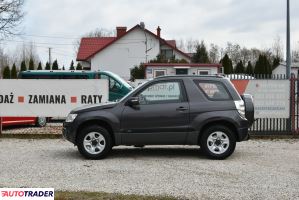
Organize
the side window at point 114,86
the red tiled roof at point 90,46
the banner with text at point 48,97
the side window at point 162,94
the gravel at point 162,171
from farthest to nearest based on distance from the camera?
1. the red tiled roof at point 90,46
2. the side window at point 114,86
3. the banner with text at point 48,97
4. the side window at point 162,94
5. the gravel at point 162,171

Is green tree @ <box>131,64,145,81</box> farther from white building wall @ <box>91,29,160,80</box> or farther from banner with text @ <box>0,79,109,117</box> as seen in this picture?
banner with text @ <box>0,79,109,117</box>

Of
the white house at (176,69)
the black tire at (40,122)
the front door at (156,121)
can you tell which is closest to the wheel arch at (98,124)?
the front door at (156,121)

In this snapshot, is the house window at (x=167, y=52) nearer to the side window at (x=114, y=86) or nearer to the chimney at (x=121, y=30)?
the chimney at (x=121, y=30)

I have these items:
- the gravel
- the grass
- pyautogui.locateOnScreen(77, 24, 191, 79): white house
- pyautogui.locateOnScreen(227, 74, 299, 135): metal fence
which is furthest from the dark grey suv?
pyautogui.locateOnScreen(77, 24, 191, 79): white house

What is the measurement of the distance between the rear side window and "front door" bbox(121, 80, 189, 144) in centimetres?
47

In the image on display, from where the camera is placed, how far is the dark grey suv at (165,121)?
9.88m

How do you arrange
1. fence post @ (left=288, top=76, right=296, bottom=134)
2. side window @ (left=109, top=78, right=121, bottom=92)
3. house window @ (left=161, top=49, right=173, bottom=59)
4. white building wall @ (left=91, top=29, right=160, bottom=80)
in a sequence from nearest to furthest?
fence post @ (left=288, top=76, right=296, bottom=134)
side window @ (left=109, top=78, right=121, bottom=92)
white building wall @ (left=91, top=29, right=160, bottom=80)
house window @ (left=161, top=49, right=173, bottom=59)

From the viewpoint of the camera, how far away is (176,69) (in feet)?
129

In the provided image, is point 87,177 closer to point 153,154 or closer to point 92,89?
point 153,154

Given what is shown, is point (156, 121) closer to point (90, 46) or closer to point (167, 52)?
point (167, 52)

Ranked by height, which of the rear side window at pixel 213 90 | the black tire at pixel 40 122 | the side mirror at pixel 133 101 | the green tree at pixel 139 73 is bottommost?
the black tire at pixel 40 122

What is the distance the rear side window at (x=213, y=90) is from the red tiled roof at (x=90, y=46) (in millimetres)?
47421

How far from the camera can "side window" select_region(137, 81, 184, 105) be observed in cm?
999

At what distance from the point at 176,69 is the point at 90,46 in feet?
75.7
